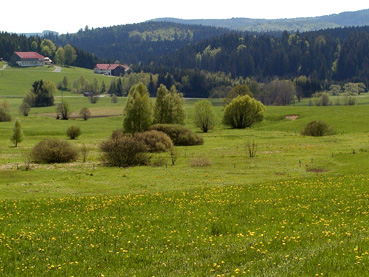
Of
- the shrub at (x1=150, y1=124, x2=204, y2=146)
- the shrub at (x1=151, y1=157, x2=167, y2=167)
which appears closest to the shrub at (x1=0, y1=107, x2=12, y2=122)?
the shrub at (x1=150, y1=124, x2=204, y2=146)

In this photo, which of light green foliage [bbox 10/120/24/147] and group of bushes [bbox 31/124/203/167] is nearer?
group of bushes [bbox 31/124/203/167]

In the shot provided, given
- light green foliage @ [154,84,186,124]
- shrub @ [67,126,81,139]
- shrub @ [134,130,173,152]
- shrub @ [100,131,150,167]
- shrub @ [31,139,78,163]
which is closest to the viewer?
shrub @ [100,131,150,167]

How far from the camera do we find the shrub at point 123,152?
53.7 metres

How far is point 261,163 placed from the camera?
5256 centimetres

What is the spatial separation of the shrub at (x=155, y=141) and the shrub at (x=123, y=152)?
9.46 metres

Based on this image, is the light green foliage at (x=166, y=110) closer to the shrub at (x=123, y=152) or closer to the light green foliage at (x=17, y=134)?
the light green foliage at (x=17, y=134)

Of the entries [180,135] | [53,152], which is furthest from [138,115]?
[53,152]

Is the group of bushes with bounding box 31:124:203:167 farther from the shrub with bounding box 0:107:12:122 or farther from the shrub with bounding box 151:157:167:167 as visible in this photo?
the shrub with bounding box 0:107:12:122

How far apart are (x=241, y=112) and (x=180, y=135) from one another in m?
37.8

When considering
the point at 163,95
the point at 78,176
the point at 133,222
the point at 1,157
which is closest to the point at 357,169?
the point at 78,176

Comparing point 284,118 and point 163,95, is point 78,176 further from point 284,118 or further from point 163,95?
point 284,118

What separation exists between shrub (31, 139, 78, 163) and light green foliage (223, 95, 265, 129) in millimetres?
59460

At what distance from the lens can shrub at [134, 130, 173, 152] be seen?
65.1 m

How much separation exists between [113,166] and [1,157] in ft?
56.9
